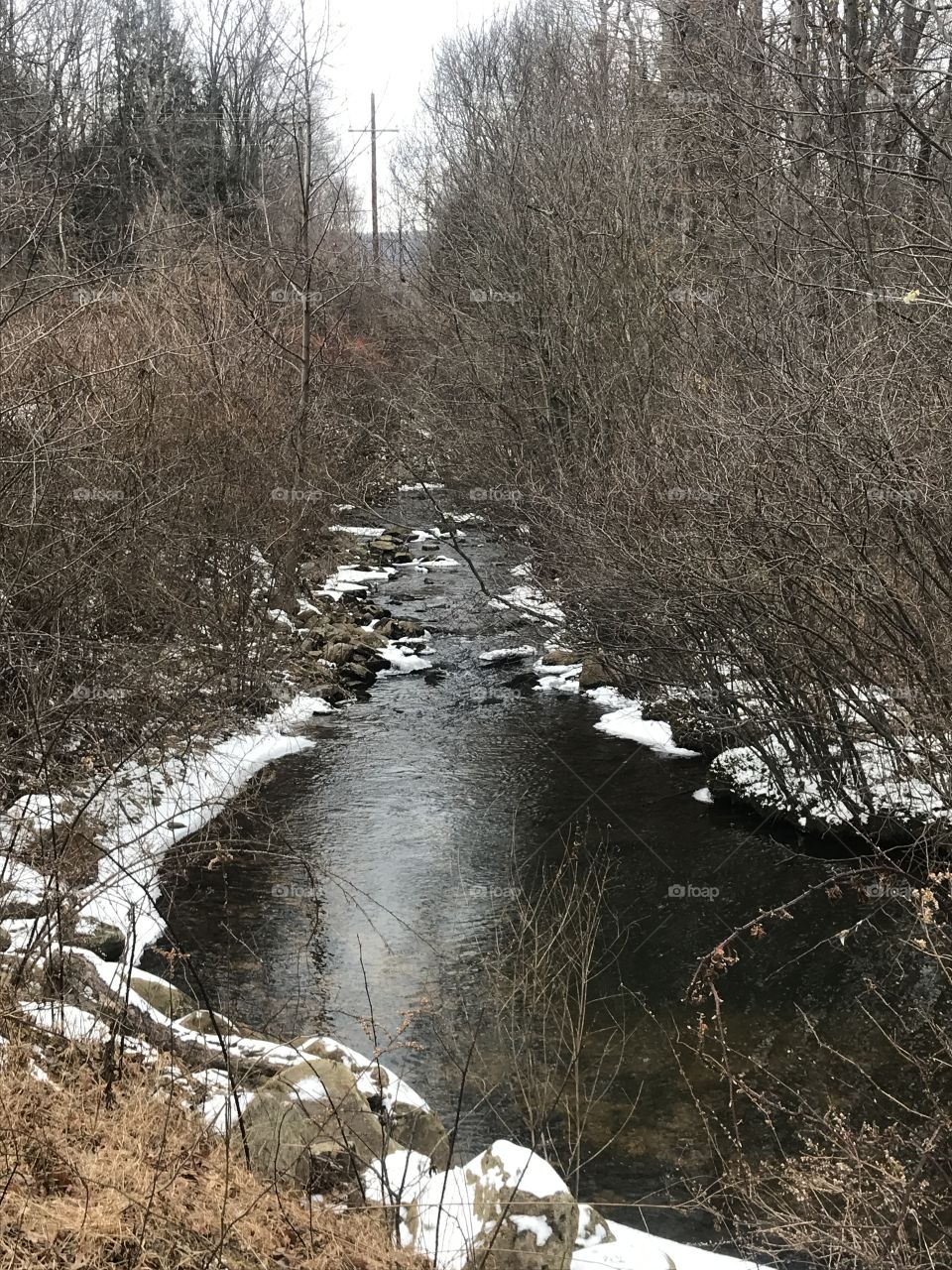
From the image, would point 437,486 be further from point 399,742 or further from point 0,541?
point 0,541

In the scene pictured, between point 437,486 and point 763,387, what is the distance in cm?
1457

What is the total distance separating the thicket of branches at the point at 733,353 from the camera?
808 centimetres

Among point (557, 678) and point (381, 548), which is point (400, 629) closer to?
point (557, 678)

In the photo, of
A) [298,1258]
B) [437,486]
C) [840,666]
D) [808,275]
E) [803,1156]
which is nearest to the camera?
[298,1258]

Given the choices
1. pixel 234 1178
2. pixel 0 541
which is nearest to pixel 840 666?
pixel 234 1178

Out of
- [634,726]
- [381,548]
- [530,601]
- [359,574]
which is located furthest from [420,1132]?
[381,548]

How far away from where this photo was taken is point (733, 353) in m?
11.5

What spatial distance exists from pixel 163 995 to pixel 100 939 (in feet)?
3.62

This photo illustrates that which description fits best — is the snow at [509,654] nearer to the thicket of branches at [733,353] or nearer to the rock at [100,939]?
the thicket of branches at [733,353]

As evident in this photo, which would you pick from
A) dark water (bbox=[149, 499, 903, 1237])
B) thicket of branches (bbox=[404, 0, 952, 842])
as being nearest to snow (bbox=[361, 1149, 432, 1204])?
dark water (bbox=[149, 499, 903, 1237])

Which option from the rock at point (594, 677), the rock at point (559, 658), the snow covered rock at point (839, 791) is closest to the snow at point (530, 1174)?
the snow covered rock at point (839, 791)

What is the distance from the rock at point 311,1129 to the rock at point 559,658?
9.91 meters

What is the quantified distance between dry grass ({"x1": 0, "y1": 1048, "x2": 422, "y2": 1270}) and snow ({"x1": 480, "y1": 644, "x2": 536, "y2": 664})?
10648 millimetres

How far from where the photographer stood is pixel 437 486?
23.7m
